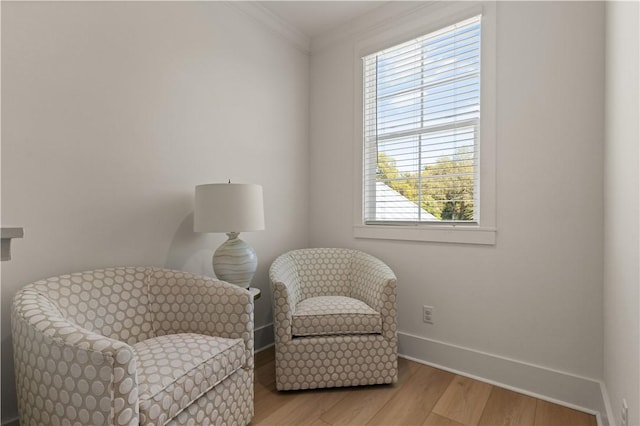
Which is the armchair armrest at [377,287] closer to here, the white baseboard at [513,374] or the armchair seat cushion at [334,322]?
the armchair seat cushion at [334,322]

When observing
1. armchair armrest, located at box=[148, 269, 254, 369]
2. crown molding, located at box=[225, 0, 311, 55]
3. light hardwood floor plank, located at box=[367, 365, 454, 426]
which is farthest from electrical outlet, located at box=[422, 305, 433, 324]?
crown molding, located at box=[225, 0, 311, 55]

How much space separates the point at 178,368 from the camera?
1256mm

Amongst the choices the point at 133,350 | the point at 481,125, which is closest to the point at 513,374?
the point at 481,125

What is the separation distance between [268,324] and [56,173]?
1792 mm

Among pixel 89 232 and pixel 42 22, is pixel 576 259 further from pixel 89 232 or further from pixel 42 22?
pixel 42 22

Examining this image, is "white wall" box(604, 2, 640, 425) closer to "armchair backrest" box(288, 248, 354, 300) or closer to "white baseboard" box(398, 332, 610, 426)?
"white baseboard" box(398, 332, 610, 426)

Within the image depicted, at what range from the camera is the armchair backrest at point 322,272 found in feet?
7.98

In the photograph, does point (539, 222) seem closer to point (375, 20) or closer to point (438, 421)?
point (438, 421)

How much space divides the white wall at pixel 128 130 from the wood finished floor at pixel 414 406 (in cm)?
88

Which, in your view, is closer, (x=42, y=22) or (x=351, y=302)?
(x=42, y=22)

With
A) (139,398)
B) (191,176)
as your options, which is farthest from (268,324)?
(139,398)

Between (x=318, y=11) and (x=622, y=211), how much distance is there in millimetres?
2461

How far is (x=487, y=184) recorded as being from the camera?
82.4 inches

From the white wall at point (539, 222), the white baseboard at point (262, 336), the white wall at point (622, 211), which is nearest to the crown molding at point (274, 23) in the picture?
the white wall at point (539, 222)
